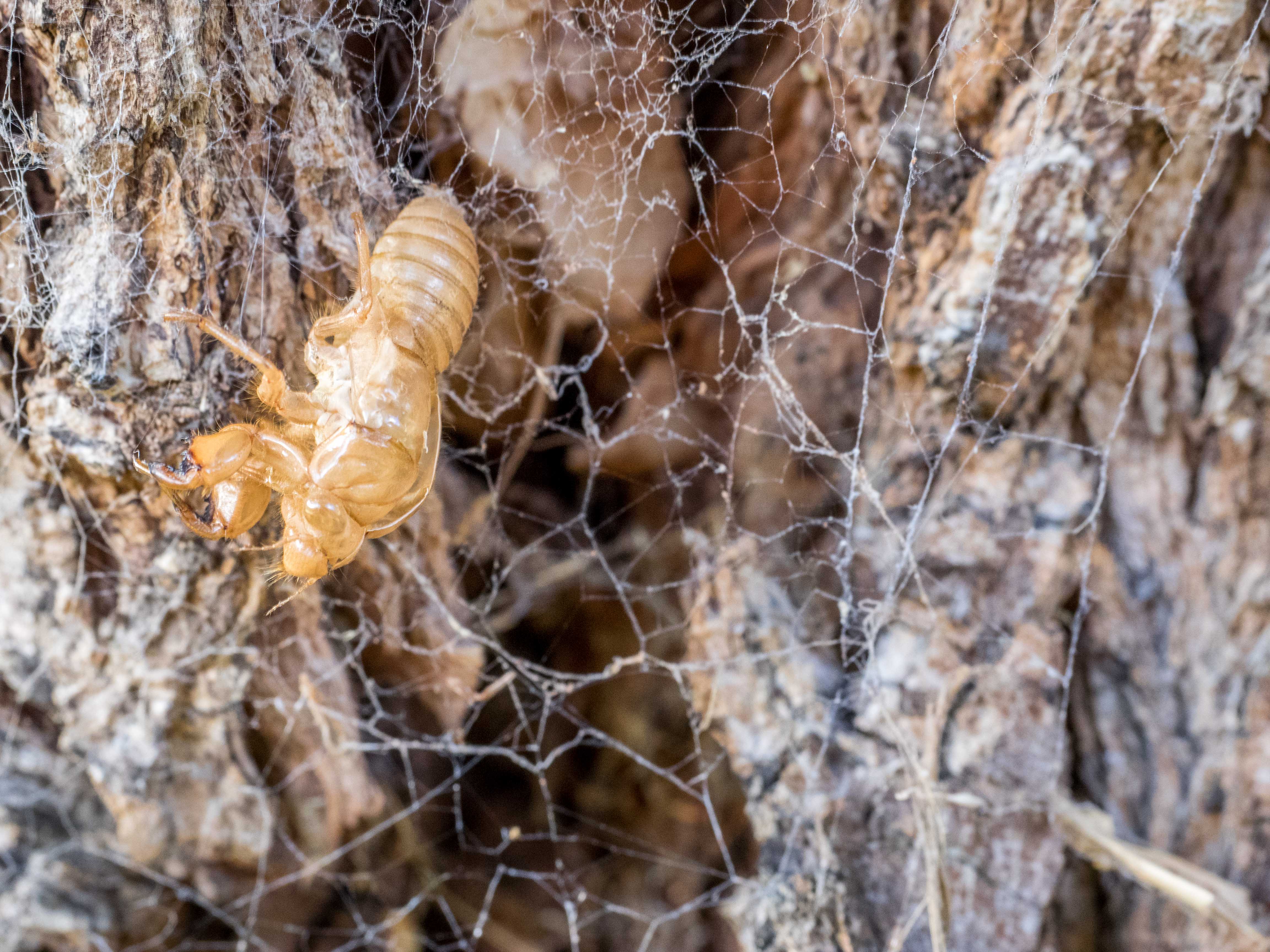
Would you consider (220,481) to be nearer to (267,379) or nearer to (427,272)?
(267,379)

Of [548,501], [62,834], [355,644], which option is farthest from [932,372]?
[62,834]

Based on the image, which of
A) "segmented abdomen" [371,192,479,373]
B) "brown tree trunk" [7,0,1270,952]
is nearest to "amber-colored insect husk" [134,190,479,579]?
"segmented abdomen" [371,192,479,373]

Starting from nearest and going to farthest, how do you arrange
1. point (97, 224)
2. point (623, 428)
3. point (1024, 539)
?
point (97, 224)
point (1024, 539)
point (623, 428)

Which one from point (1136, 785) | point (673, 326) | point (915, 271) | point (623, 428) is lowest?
point (1136, 785)

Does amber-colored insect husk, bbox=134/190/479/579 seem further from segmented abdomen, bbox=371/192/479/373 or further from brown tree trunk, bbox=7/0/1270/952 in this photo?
brown tree trunk, bbox=7/0/1270/952

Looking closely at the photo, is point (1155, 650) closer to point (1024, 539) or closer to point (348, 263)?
point (1024, 539)

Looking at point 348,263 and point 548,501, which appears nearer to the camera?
point 348,263

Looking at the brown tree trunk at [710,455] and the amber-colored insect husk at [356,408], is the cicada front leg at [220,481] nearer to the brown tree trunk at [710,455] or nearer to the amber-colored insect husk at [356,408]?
the amber-colored insect husk at [356,408]
